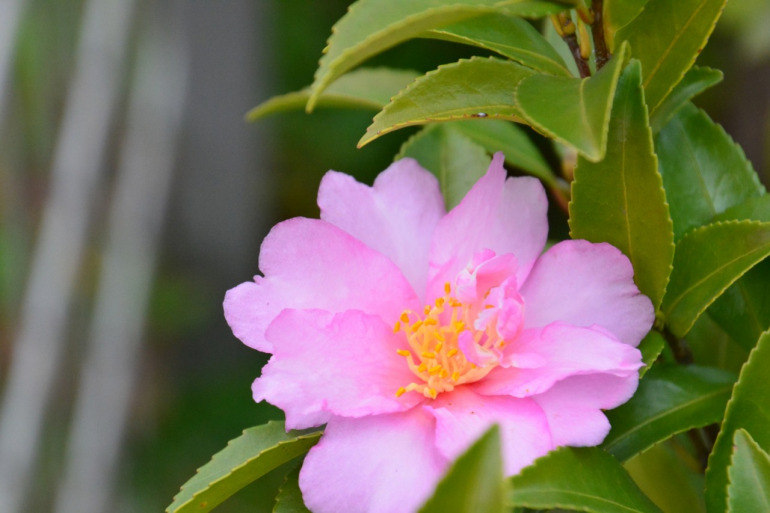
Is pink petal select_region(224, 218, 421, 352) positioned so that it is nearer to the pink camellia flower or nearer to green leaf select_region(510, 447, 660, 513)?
the pink camellia flower

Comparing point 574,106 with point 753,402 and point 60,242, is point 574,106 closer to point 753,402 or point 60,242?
point 753,402

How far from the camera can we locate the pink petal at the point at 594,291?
0.48m

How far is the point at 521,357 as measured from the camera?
48 cm

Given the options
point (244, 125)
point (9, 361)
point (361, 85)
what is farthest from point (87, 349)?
point (361, 85)

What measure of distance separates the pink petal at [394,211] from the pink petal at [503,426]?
10 centimetres

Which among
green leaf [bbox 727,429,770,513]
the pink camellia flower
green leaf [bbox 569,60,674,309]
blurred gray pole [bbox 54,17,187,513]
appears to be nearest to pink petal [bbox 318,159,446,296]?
the pink camellia flower

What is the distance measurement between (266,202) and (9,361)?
3.71ft

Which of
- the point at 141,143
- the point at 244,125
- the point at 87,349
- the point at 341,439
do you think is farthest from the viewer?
the point at 244,125

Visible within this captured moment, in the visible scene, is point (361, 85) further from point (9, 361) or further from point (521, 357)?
point (9, 361)

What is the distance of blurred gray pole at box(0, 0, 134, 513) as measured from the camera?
70.7 inches

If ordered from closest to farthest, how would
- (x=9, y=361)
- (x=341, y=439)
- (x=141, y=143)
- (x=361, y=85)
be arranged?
1. (x=341, y=439)
2. (x=361, y=85)
3. (x=9, y=361)
4. (x=141, y=143)

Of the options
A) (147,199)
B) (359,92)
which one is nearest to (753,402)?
(359,92)

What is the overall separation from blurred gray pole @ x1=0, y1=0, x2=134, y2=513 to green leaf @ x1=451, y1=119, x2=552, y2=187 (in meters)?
1.36

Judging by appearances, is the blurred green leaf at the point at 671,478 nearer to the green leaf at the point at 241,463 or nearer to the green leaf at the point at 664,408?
the green leaf at the point at 664,408
